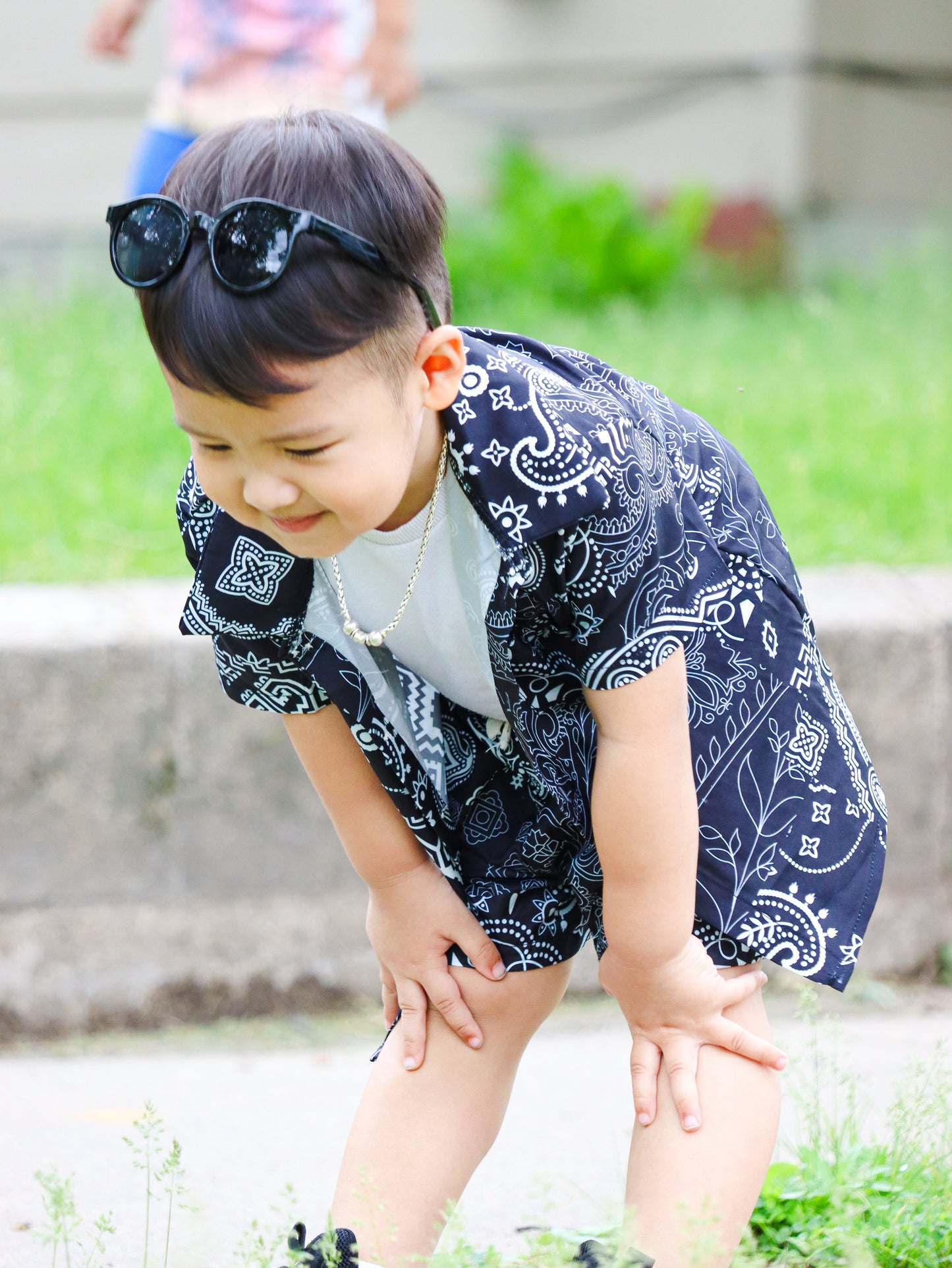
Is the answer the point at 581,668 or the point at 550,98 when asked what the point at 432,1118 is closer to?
the point at 581,668

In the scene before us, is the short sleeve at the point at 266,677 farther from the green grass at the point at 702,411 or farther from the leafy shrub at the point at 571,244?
the leafy shrub at the point at 571,244

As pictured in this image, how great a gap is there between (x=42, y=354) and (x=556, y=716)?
336 centimetres

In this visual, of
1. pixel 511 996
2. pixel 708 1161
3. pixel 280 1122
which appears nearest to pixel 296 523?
pixel 511 996

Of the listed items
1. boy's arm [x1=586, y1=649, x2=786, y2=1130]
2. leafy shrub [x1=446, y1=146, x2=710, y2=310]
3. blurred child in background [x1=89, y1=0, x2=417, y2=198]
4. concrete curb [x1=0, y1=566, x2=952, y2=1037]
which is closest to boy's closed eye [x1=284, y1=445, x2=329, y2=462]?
boy's arm [x1=586, y1=649, x2=786, y2=1130]

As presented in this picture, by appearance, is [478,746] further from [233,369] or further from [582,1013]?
[582,1013]

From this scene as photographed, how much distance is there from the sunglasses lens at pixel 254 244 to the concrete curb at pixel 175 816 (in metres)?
1.34

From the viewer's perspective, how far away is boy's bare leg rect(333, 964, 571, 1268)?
1553 millimetres

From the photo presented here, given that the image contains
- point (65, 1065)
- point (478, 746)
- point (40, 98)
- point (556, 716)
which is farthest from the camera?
point (40, 98)

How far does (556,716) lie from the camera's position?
1544 millimetres

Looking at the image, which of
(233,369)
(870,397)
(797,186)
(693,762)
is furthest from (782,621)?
(797,186)

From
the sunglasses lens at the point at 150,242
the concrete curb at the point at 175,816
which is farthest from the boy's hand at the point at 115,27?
the sunglasses lens at the point at 150,242

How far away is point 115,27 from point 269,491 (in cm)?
275

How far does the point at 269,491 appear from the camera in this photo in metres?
1.28

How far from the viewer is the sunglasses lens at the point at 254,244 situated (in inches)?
47.0
